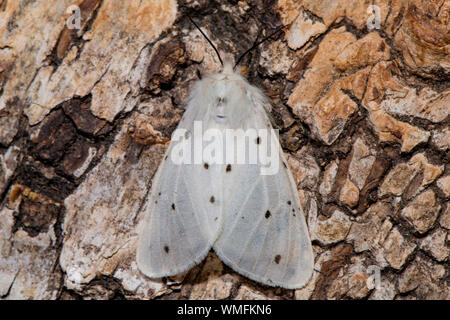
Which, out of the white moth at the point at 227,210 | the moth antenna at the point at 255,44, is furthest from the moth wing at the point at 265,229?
the moth antenna at the point at 255,44

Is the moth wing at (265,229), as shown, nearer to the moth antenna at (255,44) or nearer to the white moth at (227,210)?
the white moth at (227,210)

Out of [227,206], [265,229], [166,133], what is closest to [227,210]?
[227,206]
